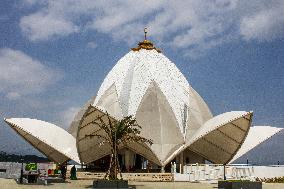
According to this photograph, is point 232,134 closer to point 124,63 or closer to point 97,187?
point 124,63

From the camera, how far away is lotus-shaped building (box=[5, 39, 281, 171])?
41625 mm

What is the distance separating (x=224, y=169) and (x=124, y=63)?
23107mm

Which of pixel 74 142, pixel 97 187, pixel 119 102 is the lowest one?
pixel 97 187

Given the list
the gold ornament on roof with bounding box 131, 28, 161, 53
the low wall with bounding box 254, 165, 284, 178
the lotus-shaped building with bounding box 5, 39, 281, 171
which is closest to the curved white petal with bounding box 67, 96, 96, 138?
the lotus-shaped building with bounding box 5, 39, 281, 171

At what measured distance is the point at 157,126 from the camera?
144 ft

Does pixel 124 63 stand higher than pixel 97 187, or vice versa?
pixel 124 63

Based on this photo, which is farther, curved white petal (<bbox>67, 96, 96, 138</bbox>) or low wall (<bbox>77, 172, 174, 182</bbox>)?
curved white petal (<bbox>67, 96, 96, 138</bbox>)

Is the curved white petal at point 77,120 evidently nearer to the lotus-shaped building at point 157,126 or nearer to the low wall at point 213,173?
the lotus-shaped building at point 157,126

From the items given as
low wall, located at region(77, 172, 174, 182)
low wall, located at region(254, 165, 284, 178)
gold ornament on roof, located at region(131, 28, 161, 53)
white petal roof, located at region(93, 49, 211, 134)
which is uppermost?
gold ornament on roof, located at region(131, 28, 161, 53)

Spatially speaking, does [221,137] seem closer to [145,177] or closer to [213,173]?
[213,173]

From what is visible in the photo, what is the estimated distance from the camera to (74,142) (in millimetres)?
46750

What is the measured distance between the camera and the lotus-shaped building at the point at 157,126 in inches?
1639

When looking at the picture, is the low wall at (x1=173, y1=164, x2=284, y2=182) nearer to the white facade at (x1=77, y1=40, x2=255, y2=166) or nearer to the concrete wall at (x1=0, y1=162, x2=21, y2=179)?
the white facade at (x1=77, y1=40, x2=255, y2=166)

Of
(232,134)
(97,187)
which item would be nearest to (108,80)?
(232,134)
